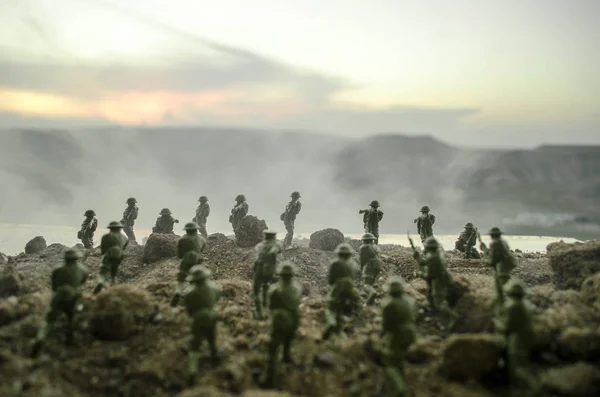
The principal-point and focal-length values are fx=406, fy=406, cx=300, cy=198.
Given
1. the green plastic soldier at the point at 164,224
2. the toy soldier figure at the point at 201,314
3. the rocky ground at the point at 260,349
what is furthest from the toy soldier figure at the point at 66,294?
the green plastic soldier at the point at 164,224

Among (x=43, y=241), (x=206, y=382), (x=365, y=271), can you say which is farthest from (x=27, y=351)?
(x=43, y=241)

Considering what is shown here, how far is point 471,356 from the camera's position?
7.01 m

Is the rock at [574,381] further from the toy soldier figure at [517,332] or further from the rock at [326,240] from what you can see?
the rock at [326,240]

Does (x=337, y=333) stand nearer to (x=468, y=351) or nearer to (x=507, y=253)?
(x=468, y=351)

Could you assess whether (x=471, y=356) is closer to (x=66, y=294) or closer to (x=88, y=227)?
(x=66, y=294)

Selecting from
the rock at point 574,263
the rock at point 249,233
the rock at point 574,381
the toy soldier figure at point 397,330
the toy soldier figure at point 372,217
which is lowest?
the rock at point 574,381

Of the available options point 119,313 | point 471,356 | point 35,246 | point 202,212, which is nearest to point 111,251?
point 119,313

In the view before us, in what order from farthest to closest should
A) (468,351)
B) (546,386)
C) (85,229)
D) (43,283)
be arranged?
(85,229) < (43,283) < (468,351) < (546,386)

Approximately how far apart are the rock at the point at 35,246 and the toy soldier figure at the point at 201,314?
537 inches

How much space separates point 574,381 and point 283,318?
4.86 metres

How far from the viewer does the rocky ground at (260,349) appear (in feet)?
22.7

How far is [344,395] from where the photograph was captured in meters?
6.88

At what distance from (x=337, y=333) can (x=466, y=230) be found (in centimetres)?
1100

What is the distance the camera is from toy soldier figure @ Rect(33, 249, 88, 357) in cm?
802
